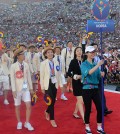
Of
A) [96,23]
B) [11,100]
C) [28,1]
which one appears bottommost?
[11,100]

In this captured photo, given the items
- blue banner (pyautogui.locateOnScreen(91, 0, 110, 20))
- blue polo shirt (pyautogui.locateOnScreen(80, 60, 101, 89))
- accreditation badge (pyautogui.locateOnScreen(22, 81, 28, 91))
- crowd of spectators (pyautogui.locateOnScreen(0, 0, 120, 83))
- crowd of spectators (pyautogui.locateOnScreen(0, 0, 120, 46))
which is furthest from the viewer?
crowd of spectators (pyautogui.locateOnScreen(0, 0, 120, 46))

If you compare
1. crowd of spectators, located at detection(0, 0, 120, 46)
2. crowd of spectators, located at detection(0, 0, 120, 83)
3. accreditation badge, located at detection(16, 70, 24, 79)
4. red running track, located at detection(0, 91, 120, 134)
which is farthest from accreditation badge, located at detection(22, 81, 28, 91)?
crowd of spectators, located at detection(0, 0, 120, 46)

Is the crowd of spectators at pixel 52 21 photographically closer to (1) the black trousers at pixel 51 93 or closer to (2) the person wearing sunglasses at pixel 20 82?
(1) the black trousers at pixel 51 93

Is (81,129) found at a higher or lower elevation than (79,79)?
lower

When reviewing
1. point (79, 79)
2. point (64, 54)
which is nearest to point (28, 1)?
point (64, 54)

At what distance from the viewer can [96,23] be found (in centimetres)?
502

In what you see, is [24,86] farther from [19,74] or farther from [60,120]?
[60,120]

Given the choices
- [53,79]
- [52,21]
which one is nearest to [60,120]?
[53,79]

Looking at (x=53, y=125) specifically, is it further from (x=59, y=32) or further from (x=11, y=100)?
(x=59, y=32)

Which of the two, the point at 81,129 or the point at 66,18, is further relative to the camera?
the point at 66,18

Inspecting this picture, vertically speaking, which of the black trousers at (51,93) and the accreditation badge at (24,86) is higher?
the accreditation badge at (24,86)

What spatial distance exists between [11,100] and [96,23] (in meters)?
3.94

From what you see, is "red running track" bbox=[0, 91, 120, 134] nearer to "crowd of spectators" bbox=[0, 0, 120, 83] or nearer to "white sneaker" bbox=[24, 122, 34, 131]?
"white sneaker" bbox=[24, 122, 34, 131]

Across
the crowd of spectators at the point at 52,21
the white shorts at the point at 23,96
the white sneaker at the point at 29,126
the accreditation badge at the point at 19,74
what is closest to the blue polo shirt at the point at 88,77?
the white shorts at the point at 23,96
